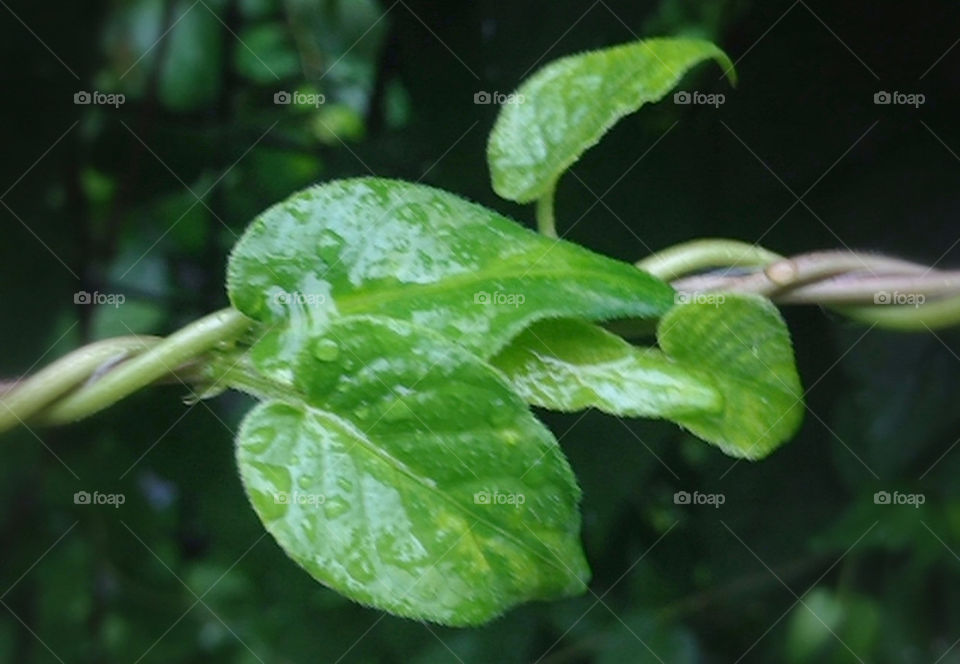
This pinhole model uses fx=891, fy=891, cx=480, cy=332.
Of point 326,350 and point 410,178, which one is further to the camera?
point 410,178

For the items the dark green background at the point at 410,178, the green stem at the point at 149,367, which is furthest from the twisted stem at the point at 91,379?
the dark green background at the point at 410,178

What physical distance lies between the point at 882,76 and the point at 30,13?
0.30 metres

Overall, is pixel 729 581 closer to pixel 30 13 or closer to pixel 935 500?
pixel 935 500

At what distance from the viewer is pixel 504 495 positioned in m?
0.20

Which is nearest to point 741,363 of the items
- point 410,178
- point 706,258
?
point 706,258

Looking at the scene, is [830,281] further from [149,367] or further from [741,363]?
[149,367]

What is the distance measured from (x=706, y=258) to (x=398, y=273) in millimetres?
83

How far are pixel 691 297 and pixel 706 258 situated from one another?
21 mm

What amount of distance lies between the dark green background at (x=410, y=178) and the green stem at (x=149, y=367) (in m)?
0.10

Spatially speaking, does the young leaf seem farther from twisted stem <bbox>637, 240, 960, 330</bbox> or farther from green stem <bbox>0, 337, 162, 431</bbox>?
green stem <bbox>0, 337, 162, 431</bbox>

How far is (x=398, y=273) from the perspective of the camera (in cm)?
20

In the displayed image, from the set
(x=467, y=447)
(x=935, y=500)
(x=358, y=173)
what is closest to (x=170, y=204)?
(x=358, y=173)

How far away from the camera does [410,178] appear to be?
0.31 metres

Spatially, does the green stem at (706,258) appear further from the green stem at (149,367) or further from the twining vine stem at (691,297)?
the green stem at (149,367)
